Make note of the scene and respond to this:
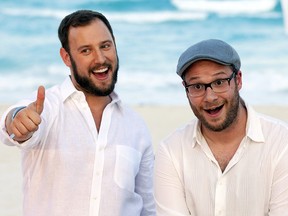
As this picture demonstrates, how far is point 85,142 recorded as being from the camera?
11.5ft

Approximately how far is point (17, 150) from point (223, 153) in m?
5.16

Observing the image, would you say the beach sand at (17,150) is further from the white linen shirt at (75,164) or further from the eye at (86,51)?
the eye at (86,51)

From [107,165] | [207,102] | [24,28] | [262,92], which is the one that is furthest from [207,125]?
[24,28]

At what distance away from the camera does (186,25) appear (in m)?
21.0

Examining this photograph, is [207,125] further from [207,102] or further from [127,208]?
[127,208]

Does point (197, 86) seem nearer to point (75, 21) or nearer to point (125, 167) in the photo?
point (125, 167)

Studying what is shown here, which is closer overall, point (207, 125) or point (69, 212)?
point (207, 125)

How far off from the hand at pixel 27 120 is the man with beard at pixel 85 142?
9.2 inches

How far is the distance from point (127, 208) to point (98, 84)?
0.62m

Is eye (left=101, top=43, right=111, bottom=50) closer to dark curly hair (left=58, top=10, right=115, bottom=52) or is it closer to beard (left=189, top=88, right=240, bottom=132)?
dark curly hair (left=58, top=10, right=115, bottom=52)

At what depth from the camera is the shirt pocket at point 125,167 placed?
3.56m

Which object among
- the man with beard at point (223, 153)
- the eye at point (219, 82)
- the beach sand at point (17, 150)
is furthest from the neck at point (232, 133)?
the beach sand at point (17, 150)

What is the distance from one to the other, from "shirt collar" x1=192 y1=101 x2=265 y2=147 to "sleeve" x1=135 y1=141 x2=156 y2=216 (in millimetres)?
667

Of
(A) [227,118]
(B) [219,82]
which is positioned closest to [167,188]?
(A) [227,118]
